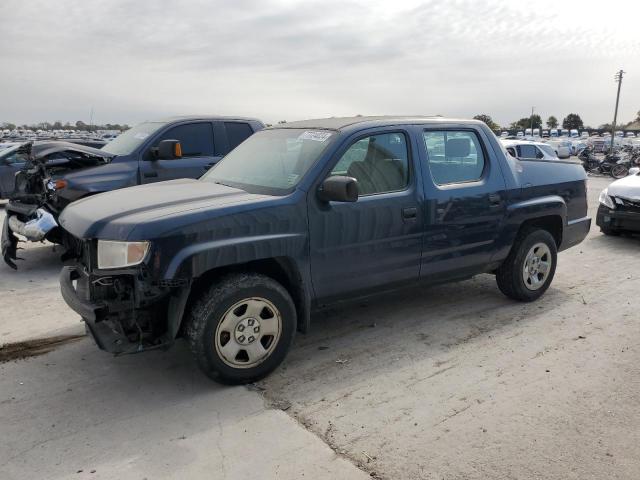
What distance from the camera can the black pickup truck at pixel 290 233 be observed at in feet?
11.4

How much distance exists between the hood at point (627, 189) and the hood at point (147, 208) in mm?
6979

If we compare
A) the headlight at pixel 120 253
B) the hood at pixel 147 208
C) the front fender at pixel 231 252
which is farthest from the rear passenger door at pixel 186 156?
the front fender at pixel 231 252

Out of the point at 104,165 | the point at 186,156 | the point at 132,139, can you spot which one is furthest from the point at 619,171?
the point at 104,165

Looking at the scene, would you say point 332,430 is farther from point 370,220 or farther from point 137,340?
point 370,220

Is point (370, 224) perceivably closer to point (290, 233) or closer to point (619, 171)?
point (290, 233)

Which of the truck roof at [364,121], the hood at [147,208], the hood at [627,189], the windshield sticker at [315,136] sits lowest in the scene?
the hood at [627,189]

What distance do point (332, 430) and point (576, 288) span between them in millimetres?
4015

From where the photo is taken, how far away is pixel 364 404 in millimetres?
3514

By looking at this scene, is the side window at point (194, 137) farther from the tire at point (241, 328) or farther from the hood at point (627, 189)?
the hood at point (627, 189)

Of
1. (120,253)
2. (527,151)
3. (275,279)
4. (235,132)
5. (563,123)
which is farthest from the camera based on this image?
(563,123)

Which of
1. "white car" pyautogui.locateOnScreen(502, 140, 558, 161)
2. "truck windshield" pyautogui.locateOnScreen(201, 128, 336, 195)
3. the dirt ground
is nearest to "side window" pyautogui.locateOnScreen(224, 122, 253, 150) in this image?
"truck windshield" pyautogui.locateOnScreen(201, 128, 336, 195)

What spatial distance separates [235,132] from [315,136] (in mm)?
4326

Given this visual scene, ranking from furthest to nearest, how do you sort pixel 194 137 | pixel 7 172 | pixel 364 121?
pixel 7 172
pixel 194 137
pixel 364 121

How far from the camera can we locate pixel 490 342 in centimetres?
453
